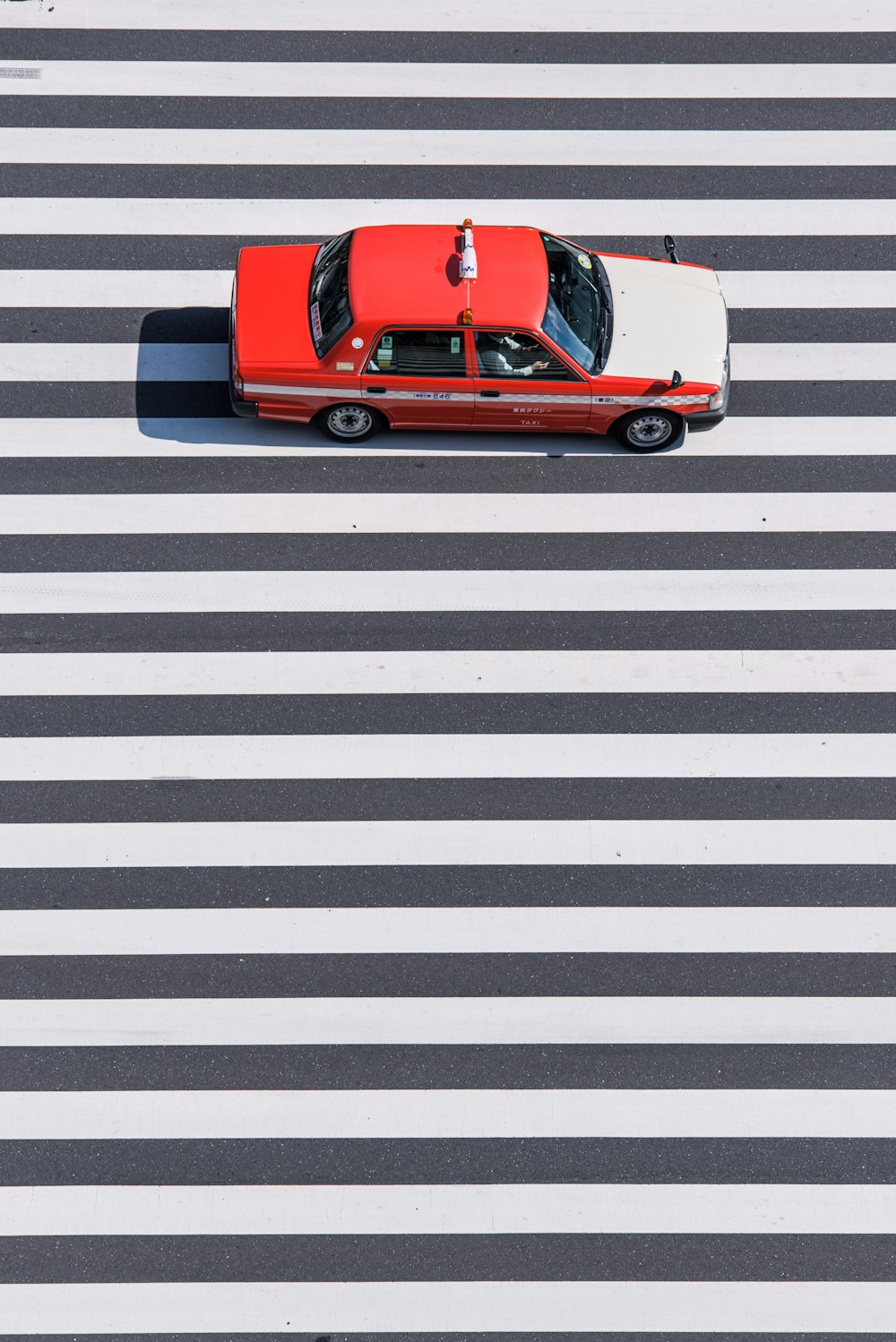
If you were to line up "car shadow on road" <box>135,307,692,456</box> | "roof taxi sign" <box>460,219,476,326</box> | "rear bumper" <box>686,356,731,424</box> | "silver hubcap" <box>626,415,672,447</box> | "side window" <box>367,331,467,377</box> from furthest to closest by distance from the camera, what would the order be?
"car shadow on road" <box>135,307,692,456</box> → "silver hubcap" <box>626,415,672,447</box> → "rear bumper" <box>686,356,731,424</box> → "side window" <box>367,331,467,377</box> → "roof taxi sign" <box>460,219,476,326</box>

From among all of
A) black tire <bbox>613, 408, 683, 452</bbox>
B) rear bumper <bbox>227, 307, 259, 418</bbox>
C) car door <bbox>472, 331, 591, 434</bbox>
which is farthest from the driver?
rear bumper <bbox>227, 307, 259, 418</bbox>

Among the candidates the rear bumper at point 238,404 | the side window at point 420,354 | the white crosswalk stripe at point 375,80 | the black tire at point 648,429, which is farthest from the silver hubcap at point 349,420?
the white crosswalk stripe at point 375,80

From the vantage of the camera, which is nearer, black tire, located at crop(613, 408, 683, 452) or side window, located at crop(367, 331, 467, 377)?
side window, located at crop(367, 331, 467, 377)

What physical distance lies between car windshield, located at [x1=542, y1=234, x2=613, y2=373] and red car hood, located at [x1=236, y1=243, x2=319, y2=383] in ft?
6.63

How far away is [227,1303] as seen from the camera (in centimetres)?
908

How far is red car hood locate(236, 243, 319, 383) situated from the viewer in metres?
10.0

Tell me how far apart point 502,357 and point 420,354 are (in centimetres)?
A: 67

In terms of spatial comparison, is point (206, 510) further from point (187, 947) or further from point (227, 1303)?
point (227, 1303)

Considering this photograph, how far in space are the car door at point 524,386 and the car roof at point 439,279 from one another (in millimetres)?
202

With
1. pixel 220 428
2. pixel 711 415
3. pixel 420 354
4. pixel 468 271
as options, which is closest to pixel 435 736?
pixel 420 354

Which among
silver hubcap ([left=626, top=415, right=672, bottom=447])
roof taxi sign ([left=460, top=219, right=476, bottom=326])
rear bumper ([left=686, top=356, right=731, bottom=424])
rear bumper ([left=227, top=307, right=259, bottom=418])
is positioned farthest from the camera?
silver hubcap ([left=626, top=415, right=672, bottom=447])

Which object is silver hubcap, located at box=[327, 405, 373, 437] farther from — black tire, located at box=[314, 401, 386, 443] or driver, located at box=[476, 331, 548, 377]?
driver, located at box=[476, 331, 548, 377]

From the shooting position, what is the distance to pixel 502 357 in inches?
391

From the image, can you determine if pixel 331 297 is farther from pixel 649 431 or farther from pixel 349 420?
pixel 649 431
